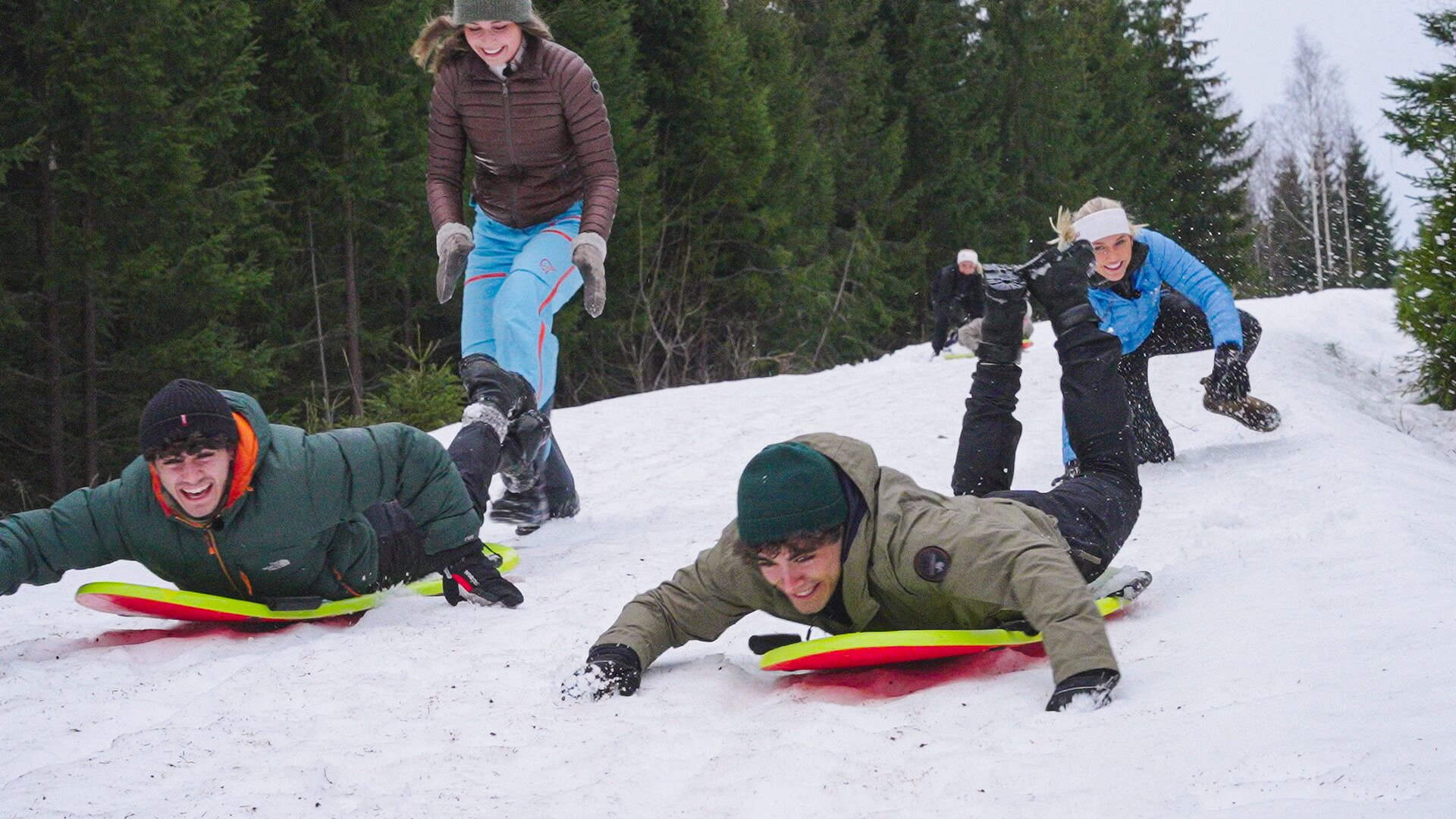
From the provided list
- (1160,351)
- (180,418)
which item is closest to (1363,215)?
(1160,351)

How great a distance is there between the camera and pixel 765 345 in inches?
705

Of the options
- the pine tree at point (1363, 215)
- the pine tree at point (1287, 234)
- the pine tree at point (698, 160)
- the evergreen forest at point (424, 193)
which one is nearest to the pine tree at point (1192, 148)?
the evergreen forest at point (424, 193)

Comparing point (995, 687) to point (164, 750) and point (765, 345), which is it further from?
point (765, 345)

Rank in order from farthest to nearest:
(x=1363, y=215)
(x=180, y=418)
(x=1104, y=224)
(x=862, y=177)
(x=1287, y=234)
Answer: (x=1287, y=234) < (x=1363, y=215) < (x=862, y=177) < (x=1104, y=224) < (x=180, y=418)

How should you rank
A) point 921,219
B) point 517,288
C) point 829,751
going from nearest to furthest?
point 829,751 < point 517,288 < point 921,219

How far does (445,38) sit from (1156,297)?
3.37 metres

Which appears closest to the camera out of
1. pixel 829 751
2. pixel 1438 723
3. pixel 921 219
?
pixel 1438 723

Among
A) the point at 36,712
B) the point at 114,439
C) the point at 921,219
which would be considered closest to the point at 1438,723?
the point at 36,712

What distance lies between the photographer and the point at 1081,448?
3977 mm

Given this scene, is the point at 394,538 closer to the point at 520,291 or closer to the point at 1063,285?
the point at 520,291

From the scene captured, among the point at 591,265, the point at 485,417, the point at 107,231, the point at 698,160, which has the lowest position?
the point at 485,417

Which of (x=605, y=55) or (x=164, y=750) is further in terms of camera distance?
(x=605, y=55)

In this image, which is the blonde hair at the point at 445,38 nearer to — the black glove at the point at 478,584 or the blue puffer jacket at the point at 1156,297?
the black glove at the point at 478,584

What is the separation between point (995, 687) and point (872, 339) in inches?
766
